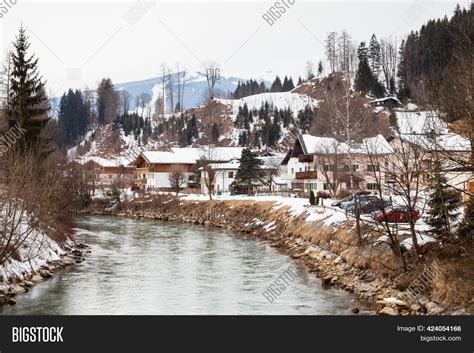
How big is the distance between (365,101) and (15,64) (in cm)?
8157

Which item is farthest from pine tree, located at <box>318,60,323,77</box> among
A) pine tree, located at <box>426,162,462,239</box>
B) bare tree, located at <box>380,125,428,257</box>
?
pine tree, located at <box>426,162,462,239</box>

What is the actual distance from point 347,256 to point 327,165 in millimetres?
31698

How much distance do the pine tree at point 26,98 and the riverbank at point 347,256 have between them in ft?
58.9

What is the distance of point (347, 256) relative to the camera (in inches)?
1012

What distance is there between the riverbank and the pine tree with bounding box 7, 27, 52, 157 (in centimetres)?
1795

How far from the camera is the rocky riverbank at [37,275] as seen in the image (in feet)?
65.3

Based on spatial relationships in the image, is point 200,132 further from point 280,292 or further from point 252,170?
point 280,292

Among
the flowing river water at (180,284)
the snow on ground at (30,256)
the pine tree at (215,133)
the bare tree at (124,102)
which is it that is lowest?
the flowing river water at (180,284)

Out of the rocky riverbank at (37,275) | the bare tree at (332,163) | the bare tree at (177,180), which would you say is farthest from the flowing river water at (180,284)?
the bare tree at (177,180)

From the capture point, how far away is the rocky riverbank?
1989 cm

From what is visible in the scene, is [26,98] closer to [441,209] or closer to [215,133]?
[441,209]

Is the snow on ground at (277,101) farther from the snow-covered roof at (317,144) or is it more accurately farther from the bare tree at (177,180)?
the snow-covered roof at (317,144)

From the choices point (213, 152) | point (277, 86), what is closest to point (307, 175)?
point (213, 152)

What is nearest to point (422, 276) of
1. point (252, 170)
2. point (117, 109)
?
point (252, 170)
